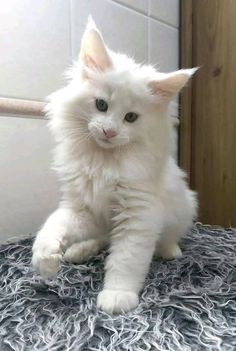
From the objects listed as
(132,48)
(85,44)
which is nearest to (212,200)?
(132,48)

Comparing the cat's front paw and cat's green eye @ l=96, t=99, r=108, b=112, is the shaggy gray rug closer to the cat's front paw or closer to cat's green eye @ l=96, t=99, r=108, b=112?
the cat's front paw

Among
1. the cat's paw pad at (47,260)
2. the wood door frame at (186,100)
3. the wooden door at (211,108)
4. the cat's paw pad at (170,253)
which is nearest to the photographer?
the cat's paw pad at (47,260)

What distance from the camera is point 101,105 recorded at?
910mm

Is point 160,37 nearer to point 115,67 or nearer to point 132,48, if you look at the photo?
point 132,48

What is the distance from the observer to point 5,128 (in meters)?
1.20

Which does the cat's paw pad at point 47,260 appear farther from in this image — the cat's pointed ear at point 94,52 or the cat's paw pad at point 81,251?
the cat's pointed ear at point 94,52

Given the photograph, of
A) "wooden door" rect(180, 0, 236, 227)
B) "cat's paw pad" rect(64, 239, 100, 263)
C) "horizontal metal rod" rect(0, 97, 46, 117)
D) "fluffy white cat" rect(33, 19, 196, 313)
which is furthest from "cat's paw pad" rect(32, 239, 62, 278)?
"wooden door" rect(180, 0, 236, 227)

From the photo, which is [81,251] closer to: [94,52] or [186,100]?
[94,52]

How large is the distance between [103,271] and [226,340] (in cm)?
36

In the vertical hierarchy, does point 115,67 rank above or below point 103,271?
above

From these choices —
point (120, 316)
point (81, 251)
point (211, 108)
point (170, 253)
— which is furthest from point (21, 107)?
point (211, 108)

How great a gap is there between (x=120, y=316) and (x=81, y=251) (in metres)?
0.29

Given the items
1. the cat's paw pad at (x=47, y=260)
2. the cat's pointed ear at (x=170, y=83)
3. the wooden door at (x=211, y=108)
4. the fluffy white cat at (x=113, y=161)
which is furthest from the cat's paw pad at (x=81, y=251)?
the wooden door at (x=211, y=108)

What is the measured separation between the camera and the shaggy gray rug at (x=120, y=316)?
0.64 metres
